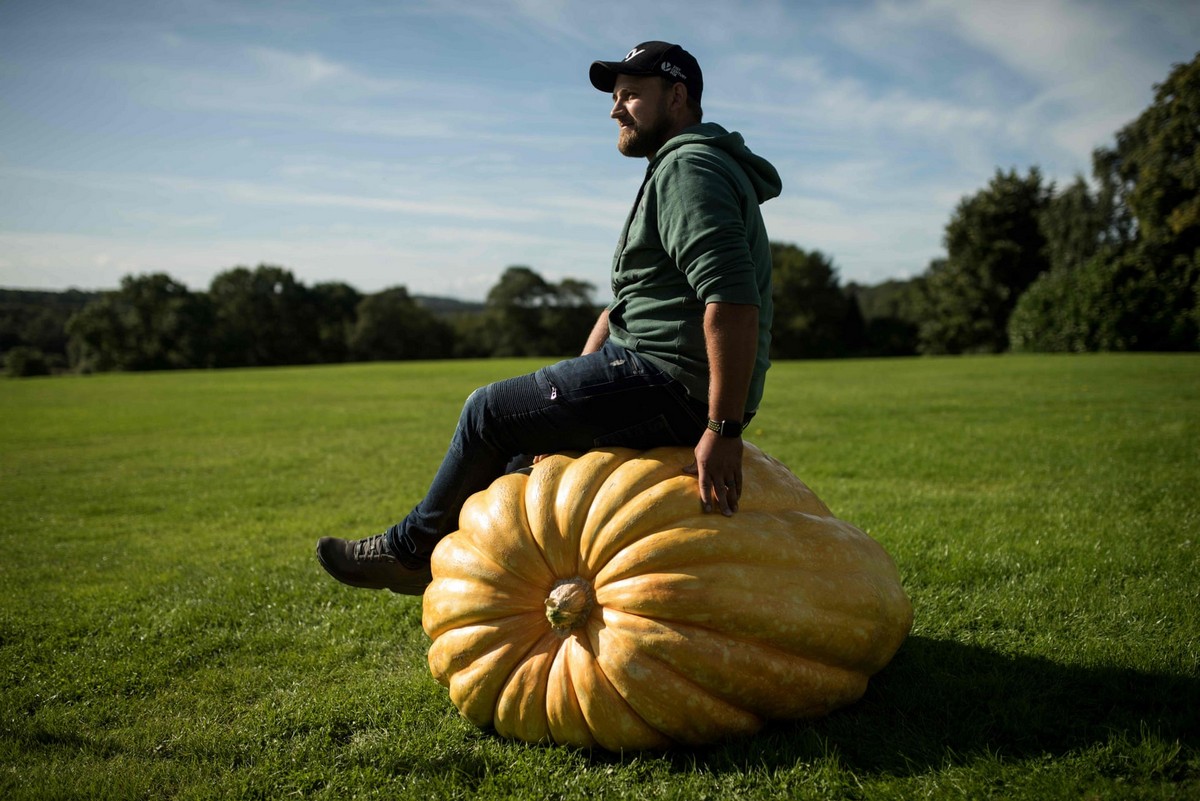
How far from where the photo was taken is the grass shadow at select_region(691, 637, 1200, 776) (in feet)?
8.84

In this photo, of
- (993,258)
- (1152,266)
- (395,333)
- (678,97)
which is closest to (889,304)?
(993,258)

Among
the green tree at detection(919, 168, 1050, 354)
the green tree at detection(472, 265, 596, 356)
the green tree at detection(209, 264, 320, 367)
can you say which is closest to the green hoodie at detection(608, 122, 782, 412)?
the green tree at detection(919, 168, 1050, 354)

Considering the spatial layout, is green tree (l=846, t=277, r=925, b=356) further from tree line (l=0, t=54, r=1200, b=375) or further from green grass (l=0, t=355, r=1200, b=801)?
green grass (l=0, t=355, r=1200, b=801)

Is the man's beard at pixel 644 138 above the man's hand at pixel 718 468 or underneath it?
above

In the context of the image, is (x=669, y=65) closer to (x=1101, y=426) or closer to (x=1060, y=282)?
(x=1101, y=426)

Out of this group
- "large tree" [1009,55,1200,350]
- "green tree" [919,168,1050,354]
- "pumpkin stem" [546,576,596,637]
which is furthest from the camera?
"green tree" [919,168,1050,354]

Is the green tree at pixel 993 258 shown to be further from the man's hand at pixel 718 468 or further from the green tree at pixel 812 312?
the man's hand at pixel 718 468

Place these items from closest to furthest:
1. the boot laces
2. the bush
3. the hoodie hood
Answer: the hoodie hood → the boot laces → the bush

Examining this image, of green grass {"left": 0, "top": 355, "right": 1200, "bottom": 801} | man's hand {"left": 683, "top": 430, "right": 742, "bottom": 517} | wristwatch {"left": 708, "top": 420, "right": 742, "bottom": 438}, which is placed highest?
wristwatch {"left": 708, "top": 420, "right": 742, "bottom": 438}

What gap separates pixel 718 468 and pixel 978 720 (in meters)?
1.40

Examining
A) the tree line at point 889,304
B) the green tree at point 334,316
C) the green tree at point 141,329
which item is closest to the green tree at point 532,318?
the tree line at point 889,304

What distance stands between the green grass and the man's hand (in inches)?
36.3

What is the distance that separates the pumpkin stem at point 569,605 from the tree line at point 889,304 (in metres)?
38.6

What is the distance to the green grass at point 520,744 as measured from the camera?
8.81ft
